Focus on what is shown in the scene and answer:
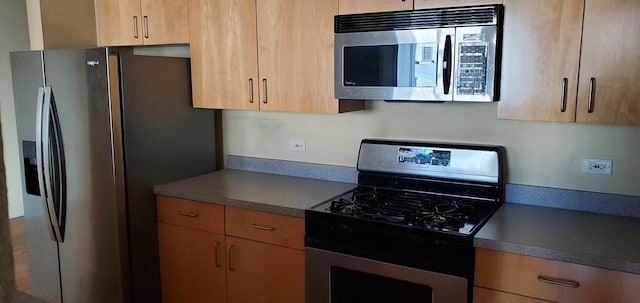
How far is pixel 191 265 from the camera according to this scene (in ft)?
8.64

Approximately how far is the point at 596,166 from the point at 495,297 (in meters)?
0.77

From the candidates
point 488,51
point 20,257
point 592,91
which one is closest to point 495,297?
point 592,91

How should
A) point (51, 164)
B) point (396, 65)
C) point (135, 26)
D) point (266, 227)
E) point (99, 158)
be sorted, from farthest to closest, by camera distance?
point (135, 26)
point (51, 164)
point (99, 158)
point (266, 227)
point (396, 65)

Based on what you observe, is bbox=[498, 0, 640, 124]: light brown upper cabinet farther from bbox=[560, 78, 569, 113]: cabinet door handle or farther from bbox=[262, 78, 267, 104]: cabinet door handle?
bbox=[262, 78, 267, 104]: cabinet door handle

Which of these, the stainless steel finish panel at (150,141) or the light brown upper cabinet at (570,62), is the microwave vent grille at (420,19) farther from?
the stainless steel finish panel at (150,141)

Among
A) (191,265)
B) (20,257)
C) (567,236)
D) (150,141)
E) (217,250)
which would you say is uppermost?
(150,141)

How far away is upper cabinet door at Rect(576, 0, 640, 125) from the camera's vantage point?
178cm

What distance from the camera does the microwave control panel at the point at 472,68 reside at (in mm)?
2000

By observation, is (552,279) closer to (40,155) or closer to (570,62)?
(570,62)

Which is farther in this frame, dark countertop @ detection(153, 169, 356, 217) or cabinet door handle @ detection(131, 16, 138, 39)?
cabinet door handle @ detection(131, 16, 138, 39)

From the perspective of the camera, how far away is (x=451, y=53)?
2049mm

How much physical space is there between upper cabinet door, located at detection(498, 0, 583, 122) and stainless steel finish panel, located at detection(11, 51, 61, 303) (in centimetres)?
235

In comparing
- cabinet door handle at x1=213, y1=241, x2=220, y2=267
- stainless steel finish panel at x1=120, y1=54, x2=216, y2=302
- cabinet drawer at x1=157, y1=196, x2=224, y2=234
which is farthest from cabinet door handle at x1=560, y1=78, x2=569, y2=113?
stainless steel finish panel at x1=120, y1=54, x2=216, y2=302

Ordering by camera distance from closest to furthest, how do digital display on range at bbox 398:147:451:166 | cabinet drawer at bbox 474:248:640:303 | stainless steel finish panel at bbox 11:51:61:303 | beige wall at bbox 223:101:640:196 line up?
cabinet drawer at bbox 474:248:640:303 → beige wall at bbox 223:101:640:196 → digital display on range at bbox 398:147:451:166 → stainless steel finish panel at bbox 11:51:61:303
